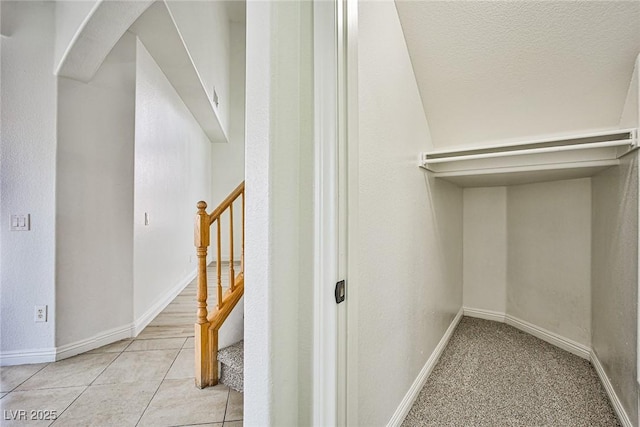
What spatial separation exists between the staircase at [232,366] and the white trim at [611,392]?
→ 6.48 ft

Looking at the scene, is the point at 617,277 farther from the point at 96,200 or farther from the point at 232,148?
the point at 232,148

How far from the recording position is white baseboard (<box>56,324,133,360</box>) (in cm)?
237

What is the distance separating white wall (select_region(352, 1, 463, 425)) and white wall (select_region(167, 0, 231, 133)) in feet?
6.44

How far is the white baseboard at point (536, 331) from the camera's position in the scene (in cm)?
234

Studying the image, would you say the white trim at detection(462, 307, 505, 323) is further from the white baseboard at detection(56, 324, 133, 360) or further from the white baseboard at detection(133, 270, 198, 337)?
the white baseboard at detection(56, 324, 133, 360)

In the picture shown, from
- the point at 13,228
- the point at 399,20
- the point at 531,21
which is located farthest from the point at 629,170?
the point at 13,228

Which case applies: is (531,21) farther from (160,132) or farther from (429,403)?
(160,132)

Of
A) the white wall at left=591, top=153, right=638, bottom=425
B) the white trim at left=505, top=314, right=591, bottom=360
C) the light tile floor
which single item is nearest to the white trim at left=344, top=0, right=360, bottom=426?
the light tile floor

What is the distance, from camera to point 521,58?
160 cm

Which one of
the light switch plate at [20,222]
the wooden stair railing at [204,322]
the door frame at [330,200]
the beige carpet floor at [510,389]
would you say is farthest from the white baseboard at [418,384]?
the light switch plate at [20,222]

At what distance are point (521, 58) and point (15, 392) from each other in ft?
11.5

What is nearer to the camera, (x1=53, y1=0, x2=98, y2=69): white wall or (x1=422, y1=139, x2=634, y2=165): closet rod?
(x1=422, y1=139, x2=634, y2=165): closet rod

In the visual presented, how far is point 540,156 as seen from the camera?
1.86 metres

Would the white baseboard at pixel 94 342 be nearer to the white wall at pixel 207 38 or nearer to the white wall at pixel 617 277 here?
the white wall at pixel 207 38
